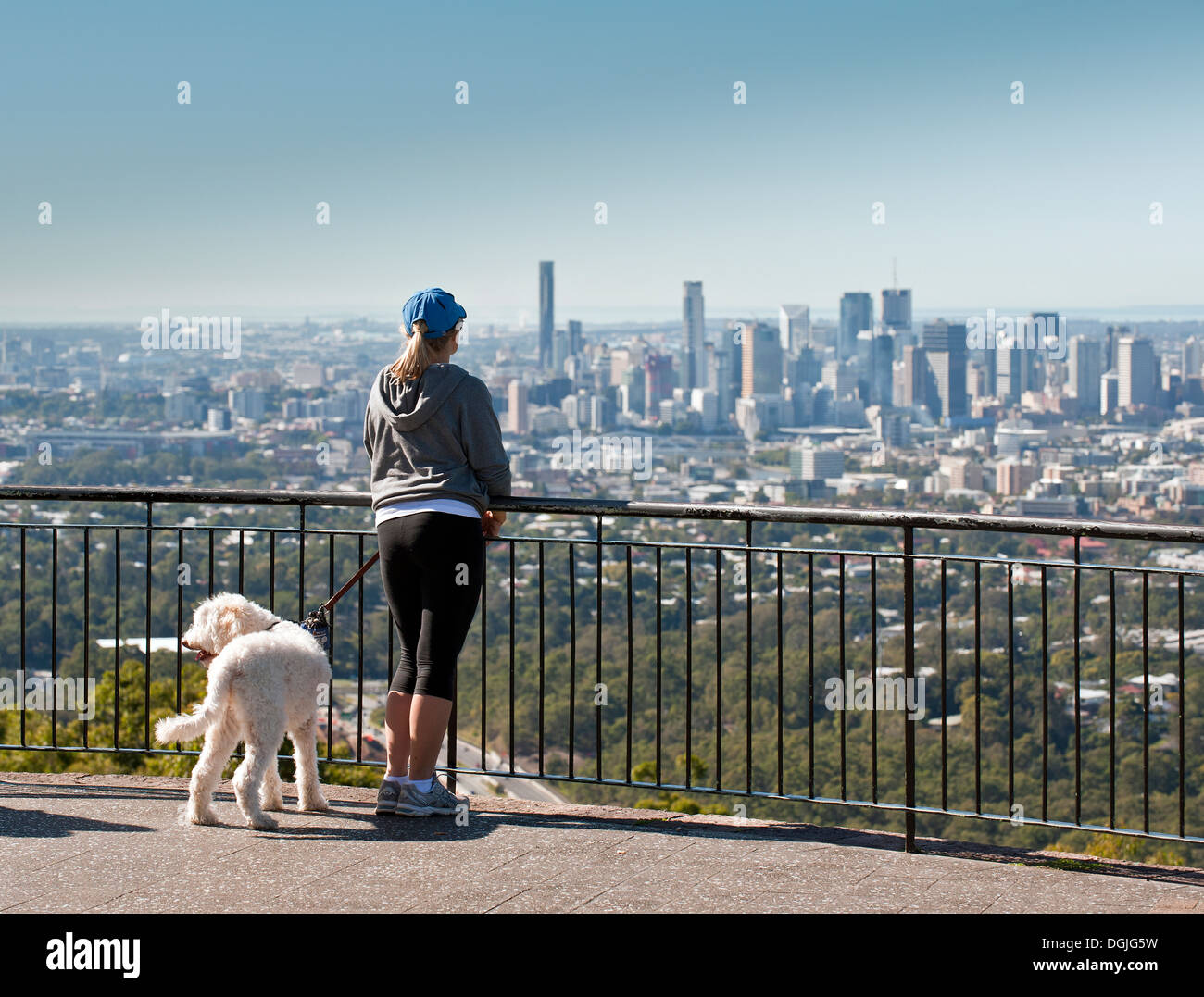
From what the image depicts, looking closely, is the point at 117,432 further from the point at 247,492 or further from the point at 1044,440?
the point at 247,492

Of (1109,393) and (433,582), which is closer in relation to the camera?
(433,582)

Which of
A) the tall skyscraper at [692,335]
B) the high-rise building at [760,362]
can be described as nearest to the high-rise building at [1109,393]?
the high-rise building at [760,362]

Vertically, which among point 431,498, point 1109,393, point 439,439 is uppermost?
point 1109,393

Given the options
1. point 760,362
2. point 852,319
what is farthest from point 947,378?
point 852,319

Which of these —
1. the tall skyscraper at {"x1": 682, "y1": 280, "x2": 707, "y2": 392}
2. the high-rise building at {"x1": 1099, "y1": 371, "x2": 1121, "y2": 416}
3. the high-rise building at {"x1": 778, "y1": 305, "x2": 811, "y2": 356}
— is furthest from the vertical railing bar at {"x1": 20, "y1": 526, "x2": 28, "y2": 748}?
the tall skyscraper at {"x1": 682, "y1": 280, "x2": 707, "y2": 392}

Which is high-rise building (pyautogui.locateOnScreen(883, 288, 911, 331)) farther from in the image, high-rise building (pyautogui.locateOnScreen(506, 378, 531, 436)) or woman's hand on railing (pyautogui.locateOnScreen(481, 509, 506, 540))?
woman's hand on railing (pyautogui.locateOnScreen(481, 509, 506, 540))

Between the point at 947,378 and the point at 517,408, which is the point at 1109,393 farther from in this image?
the point at 517,408
